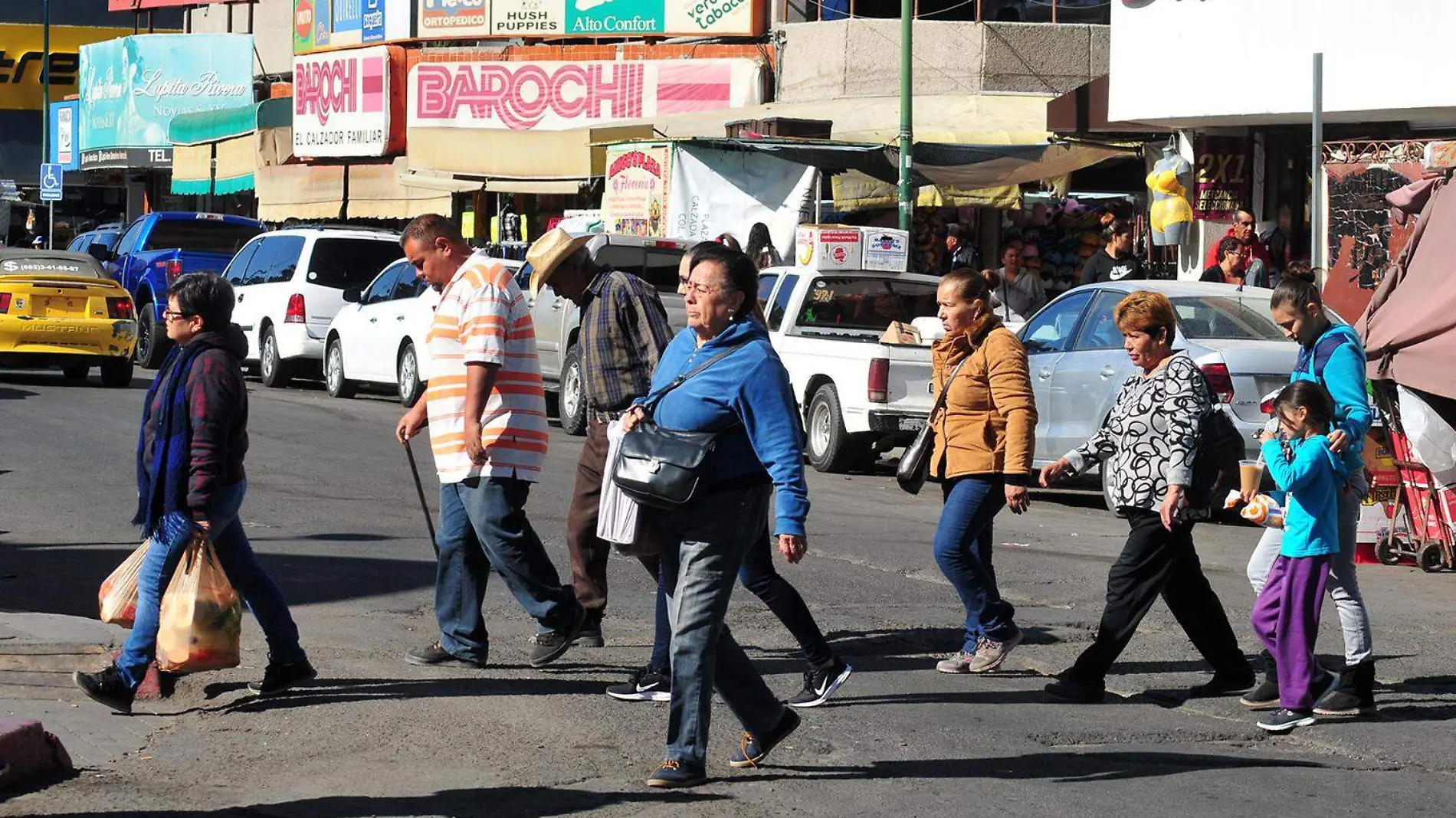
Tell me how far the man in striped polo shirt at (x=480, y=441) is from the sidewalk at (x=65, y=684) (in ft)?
4.36

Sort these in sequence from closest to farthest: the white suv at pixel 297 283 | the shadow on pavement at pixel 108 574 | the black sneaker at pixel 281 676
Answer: the black sneaker at pixel 281 676, the shadow on pavement at pixel 108 574, the white suv at pixel 297 283

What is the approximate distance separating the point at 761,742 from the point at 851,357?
1002cm

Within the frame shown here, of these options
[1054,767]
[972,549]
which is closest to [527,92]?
[972,549]

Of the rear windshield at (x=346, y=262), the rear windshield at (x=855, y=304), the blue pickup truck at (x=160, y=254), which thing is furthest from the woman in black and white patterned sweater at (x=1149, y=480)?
the blue pickup truck at (x=160, y=254)

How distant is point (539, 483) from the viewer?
15.1 meters

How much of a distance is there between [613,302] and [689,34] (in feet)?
81.8

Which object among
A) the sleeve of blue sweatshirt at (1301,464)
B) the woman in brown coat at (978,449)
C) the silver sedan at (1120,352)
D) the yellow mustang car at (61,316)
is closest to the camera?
the sleeve of blue sweatshirt at (1301,464)

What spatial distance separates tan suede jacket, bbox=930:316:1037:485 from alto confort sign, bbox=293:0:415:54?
29.0 meters

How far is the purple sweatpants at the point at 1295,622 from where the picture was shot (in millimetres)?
7516

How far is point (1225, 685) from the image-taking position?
8109 millimetres

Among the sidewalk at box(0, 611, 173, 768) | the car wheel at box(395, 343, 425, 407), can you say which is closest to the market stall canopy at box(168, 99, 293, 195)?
the car wheel at box(395, 343, 425, 407)

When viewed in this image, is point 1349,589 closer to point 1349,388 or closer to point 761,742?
point 1349,388

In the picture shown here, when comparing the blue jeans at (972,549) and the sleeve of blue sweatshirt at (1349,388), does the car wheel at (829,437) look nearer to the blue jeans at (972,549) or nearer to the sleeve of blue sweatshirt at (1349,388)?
the blue jeans at (972,549)

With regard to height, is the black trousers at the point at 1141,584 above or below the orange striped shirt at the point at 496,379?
below
